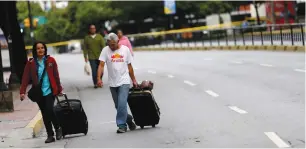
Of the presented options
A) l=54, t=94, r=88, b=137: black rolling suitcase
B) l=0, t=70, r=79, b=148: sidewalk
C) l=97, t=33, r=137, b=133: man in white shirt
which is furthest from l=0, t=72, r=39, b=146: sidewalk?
l=97, t=33, r=137, b=133: man in white shirt

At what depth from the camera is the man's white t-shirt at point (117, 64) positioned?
1081cm

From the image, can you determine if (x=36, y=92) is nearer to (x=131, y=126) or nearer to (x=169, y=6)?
(x=131, y=126)

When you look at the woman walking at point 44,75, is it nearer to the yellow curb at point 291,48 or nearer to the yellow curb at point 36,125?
the yellow curb at point 36,125

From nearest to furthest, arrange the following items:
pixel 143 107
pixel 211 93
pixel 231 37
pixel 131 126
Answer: pixel 143 107 → pixel 131 126 → pixel 211 93 → pixel 231 37

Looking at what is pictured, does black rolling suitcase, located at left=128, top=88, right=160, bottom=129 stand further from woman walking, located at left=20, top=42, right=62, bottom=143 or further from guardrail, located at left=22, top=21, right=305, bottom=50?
guardrail, located at left=22, top=21, right=305, bottom=50

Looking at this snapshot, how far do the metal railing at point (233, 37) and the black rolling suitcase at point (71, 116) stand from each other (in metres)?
21.5

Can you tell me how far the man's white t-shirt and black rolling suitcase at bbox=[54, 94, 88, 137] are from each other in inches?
25.9

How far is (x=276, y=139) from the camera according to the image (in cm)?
927

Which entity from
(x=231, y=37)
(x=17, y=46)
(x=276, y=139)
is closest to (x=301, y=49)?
(x=231, y=37)

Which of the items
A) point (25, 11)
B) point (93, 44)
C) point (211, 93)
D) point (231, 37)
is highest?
point (93, 44)

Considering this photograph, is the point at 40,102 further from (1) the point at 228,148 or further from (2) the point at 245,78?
(2) the point at 245,78

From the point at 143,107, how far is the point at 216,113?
2.06 meters

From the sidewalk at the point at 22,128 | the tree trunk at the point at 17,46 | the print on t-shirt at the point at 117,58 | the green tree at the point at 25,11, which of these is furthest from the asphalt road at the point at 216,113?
the green tree at the point at 25,11

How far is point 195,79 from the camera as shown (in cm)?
2098
